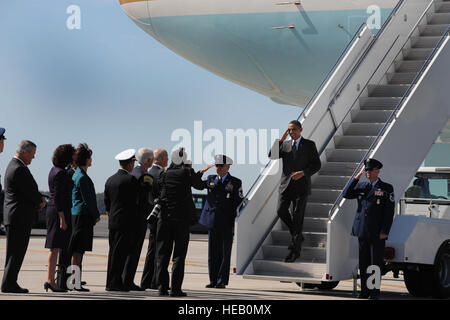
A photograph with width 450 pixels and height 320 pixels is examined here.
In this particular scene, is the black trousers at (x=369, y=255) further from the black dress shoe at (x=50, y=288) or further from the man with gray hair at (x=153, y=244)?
the black dress shoe at (x=50, y=288)

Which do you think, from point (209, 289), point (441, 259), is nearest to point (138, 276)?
point (209, 289)

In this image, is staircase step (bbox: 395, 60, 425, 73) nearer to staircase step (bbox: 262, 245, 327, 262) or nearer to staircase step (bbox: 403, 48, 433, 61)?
staircase step (bbox: 403, 48, 433, 61)

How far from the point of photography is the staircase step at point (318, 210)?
11.0 metres

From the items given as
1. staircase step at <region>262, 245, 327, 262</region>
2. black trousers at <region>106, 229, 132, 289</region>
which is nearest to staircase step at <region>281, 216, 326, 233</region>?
staircase step at <region>262, 245, 327, 262</region>

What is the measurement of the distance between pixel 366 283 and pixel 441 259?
1.32 metres

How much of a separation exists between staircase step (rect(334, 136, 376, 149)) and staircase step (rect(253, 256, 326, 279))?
1769 millimetres

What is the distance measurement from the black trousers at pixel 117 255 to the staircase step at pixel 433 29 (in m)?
5.32

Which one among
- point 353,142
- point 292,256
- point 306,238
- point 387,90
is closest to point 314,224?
point 306,238

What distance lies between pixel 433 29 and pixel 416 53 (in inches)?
21.5

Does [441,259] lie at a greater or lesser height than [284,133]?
lesser

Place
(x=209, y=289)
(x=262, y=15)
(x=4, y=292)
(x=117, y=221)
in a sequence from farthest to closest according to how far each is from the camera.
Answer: (x=262, y=15), (x=209, y=289), (x=117, y=221), (x=4, y=292)

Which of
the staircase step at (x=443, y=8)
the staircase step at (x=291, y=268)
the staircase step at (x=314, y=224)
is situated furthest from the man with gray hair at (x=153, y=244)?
the staircase step at (x=443, y=8)

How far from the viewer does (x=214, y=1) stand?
56.1 ft
